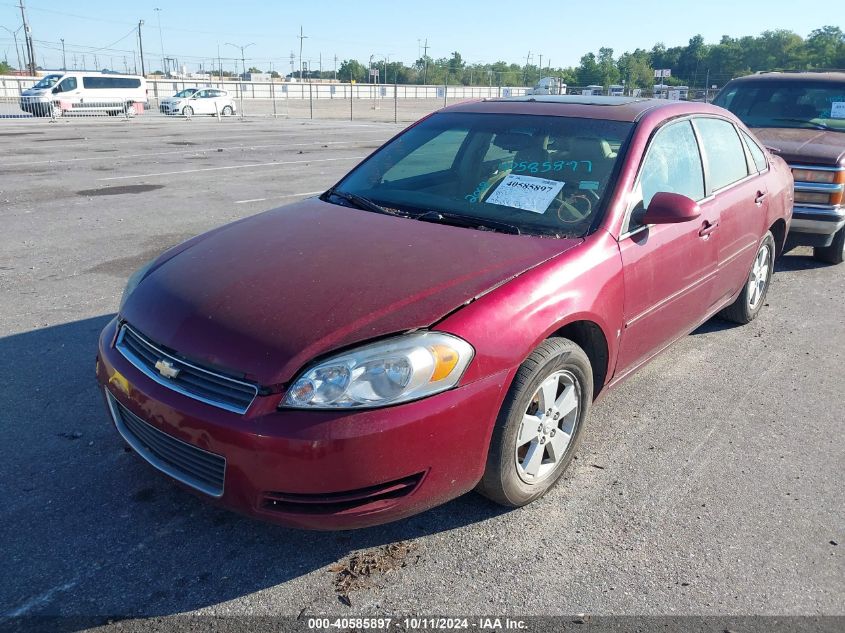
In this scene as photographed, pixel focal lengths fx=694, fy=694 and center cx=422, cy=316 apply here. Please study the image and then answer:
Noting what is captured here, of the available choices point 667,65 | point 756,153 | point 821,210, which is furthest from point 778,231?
point 667,65

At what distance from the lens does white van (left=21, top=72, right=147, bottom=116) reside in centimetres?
2981

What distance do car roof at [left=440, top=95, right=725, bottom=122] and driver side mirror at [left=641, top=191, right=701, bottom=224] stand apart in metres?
0.63

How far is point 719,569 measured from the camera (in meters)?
2.72

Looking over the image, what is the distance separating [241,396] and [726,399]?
307 centimetres

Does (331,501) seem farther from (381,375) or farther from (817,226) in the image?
(817,226)

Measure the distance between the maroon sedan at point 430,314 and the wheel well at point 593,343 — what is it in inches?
0.7

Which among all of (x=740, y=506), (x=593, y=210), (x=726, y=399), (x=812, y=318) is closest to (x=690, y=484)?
(x=740, y=506)

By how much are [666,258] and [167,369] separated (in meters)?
2.51

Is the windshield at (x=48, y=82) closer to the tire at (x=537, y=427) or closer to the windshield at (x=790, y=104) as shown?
the windshield at (x=790, y=104)

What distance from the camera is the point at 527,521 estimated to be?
3.00 m

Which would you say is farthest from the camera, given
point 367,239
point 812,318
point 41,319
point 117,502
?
point 812,318

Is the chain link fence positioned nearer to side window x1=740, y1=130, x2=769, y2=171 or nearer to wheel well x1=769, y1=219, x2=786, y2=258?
wheel well x1=769, y1=219, x2=786, y2=258

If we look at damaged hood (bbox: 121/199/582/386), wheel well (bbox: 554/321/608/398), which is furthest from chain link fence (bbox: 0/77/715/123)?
damaged hood (bbox: 121/199/582/386)

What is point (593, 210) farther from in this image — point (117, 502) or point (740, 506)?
point (117, 502)
